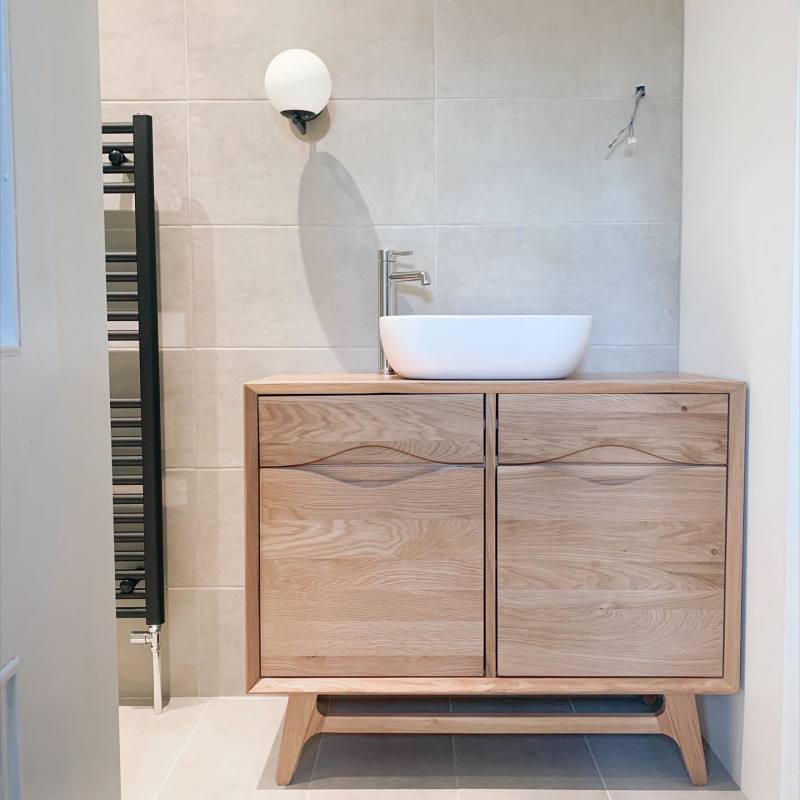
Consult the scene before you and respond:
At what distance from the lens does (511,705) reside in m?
2.01

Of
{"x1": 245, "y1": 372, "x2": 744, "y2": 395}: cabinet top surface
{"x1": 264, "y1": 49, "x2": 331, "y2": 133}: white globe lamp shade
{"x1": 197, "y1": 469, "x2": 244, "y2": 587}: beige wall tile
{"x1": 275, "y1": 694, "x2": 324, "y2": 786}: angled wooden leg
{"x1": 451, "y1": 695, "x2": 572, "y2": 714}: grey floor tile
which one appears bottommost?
{"x1": 451, "y1": 695, "x2": 572, "y2": 714}: grey floor tile

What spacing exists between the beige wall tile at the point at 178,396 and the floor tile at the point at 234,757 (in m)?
0.72

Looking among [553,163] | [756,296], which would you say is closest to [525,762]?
[756,296]

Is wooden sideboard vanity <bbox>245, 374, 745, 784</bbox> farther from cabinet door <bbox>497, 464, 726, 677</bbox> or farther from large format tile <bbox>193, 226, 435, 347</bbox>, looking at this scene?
large format tile <bbox>193, 226, 435, 347</bbox>

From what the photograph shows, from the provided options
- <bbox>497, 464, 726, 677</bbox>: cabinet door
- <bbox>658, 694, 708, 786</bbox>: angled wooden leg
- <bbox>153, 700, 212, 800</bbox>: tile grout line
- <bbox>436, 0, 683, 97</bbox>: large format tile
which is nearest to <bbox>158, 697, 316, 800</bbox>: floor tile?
<bbox>153, 700, 212, 800</bbox>: tile grout line

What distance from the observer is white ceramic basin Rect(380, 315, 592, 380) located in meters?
1.59

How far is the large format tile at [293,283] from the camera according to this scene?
2006 millimetres

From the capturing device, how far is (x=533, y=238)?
2008 millimetres

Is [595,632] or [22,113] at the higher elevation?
[22,113]

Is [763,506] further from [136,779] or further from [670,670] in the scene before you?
[136,779]

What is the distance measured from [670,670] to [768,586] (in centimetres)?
28

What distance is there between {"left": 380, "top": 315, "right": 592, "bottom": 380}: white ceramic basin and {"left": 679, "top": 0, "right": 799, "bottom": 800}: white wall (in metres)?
0.37

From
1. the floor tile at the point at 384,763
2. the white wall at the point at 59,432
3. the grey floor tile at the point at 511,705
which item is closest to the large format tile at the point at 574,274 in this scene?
the grey floor tile at the point at 511,705

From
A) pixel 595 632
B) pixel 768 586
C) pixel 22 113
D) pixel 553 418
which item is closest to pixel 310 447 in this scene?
pixel 553 418
